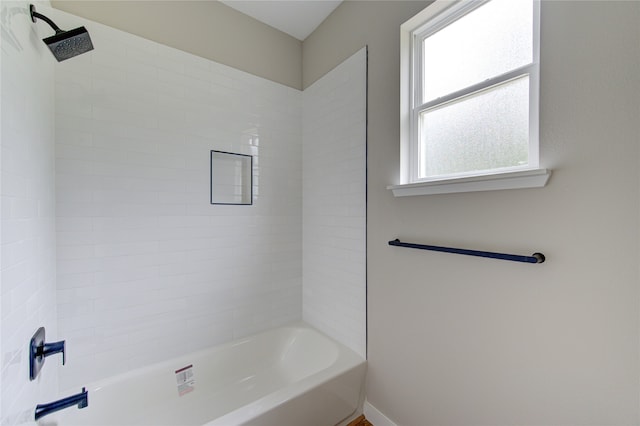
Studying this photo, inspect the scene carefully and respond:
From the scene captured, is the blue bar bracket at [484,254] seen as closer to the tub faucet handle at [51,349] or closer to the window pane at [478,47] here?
the window pane at [478,47]

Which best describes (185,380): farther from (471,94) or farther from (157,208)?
(471,94)

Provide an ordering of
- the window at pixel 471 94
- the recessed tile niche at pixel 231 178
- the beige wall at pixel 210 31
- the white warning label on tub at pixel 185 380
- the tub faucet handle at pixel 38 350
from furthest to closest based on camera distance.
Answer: the recessed tile niche at pixel 231 178 < the white warning label on tub at pixel 185 380 < the beige wall at pixel 210 31 < the window at pixel 471 94 < the tub faucet handle at pixel 38 350

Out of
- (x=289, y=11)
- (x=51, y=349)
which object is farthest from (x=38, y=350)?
(x=289, y=11)

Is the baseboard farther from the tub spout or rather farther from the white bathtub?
the tub spout

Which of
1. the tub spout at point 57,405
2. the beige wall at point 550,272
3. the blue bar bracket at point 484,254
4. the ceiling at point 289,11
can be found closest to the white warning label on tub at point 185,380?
the tub spout at point 57,405

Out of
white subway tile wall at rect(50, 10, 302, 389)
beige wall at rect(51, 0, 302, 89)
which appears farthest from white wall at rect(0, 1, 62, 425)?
beige wall at rect(51, 0, 302, 89)

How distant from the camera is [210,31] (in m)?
1.92

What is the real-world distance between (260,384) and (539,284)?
6.14 ft

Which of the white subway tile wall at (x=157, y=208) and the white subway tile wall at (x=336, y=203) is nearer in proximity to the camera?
the white subway tile wall at (x=157, y=208)

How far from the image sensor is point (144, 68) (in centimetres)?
168

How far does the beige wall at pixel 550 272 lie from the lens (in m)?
0.85

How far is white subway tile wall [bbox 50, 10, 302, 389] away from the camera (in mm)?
1493

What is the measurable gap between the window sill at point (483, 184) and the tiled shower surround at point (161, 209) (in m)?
0.46

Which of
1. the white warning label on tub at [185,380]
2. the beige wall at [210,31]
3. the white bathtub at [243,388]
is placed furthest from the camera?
the white warning label on tub at [185,380]
